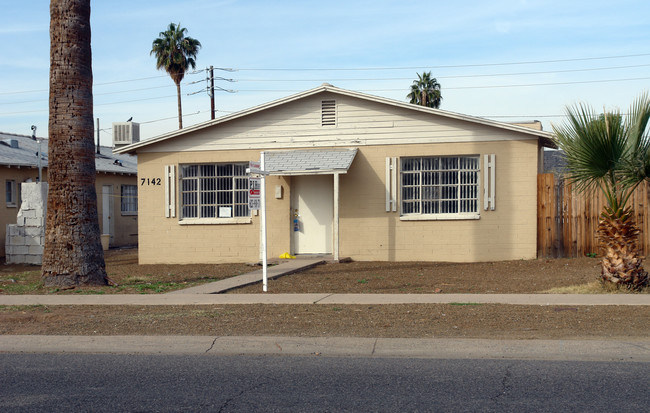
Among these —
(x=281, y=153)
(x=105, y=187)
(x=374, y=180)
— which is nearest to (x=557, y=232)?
(x=374, y=180)

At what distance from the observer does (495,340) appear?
27.5 feet

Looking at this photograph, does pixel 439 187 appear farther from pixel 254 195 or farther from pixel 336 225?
pixel 254 195

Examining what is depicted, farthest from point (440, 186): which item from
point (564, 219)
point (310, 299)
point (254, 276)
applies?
point (310, 299)

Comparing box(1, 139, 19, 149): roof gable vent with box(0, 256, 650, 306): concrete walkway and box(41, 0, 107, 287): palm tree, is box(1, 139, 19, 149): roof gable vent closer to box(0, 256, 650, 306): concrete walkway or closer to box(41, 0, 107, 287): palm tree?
box(41, 0, 107, 287): palm tree

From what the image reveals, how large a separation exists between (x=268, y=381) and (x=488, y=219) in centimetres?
1244

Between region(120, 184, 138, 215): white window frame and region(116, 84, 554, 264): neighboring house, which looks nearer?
region(116, 84, 554, 264): neighboring house

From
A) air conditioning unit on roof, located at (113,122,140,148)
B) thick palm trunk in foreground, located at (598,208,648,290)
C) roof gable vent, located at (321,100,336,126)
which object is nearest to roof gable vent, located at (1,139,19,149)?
air conditioning unit on roof, located at (113,122,140,148)

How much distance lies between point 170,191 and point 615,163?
40.7ft

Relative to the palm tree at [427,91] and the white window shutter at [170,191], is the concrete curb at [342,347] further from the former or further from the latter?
the palm tree at [427,91]

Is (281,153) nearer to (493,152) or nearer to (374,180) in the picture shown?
(374,180)

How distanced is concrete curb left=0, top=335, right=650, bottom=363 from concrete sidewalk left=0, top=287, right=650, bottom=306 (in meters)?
2.75

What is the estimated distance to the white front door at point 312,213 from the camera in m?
19.6

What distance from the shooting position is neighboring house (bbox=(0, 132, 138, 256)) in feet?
82.6

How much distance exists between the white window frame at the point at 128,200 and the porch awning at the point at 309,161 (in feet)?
44.8
